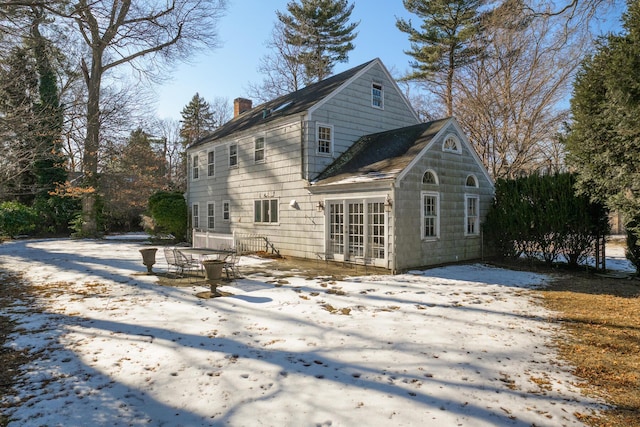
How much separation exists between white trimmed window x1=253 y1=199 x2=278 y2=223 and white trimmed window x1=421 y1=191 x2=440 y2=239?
644 centimetres

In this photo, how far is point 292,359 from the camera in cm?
499

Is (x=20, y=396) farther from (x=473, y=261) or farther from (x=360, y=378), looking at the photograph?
(x=473, y=261)

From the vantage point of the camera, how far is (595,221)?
1236 cm

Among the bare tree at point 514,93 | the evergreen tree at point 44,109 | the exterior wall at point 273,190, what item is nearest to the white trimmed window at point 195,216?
the exterior wall at point 273,190

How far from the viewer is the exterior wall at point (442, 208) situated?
462 inches

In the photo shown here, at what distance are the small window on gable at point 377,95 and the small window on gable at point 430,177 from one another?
5482 mm

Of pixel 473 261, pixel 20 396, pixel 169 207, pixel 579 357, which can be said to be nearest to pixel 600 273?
pixel 473 261

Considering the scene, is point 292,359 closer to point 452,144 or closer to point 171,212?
point 452,144

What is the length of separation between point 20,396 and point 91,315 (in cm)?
321

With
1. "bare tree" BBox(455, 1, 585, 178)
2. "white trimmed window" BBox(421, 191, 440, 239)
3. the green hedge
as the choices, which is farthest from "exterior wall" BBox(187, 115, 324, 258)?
"bare tree" BBox(455, 1, 585, 178)

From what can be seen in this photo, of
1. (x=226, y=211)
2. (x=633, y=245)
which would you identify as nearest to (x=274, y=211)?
(x=226, y=211)

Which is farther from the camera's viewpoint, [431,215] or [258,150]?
[258,150]

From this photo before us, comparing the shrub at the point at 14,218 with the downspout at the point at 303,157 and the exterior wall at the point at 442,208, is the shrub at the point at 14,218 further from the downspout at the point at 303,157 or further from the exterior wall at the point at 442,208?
the exterior wall at the point at 442,208

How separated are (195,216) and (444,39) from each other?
2068cm
